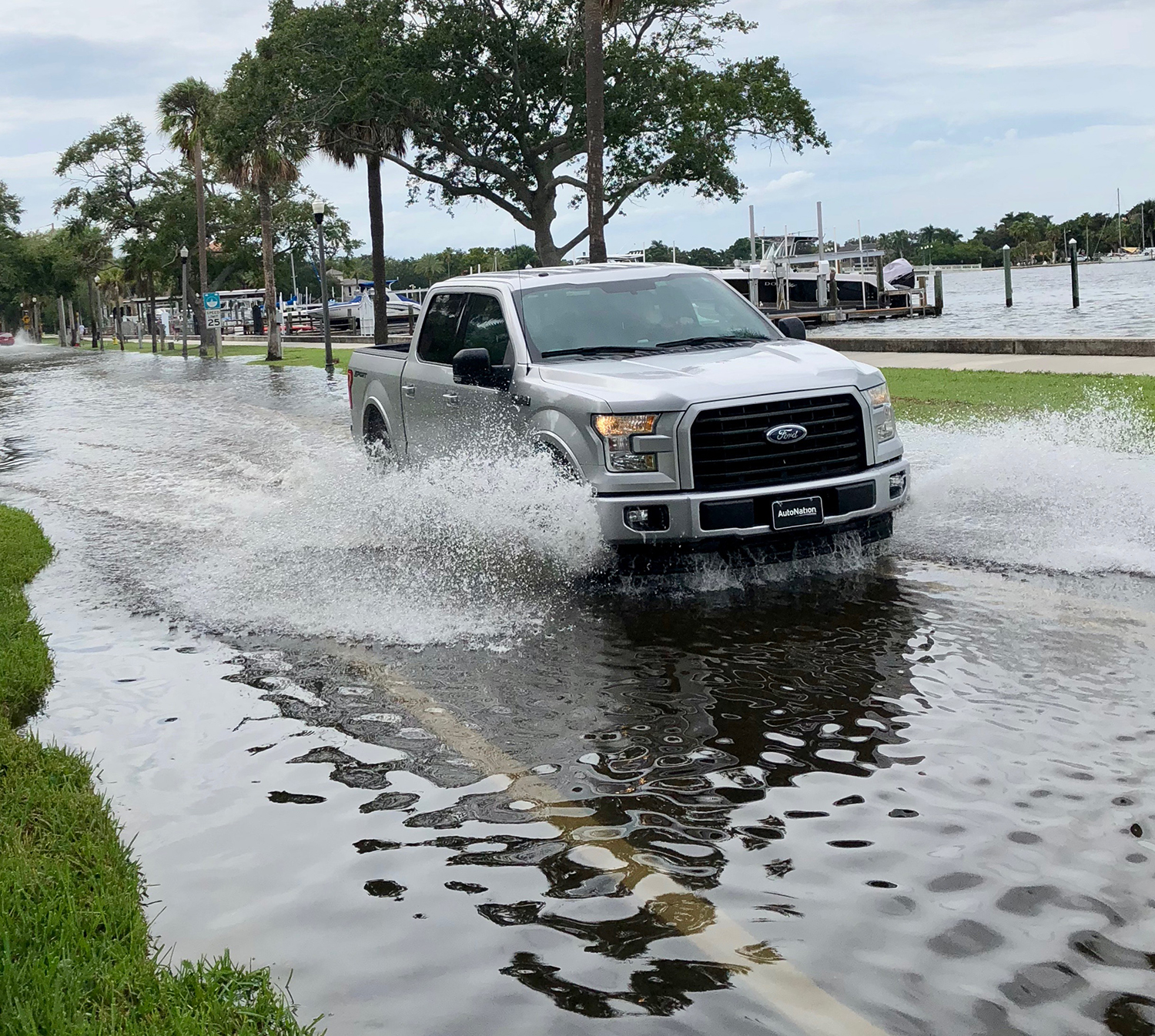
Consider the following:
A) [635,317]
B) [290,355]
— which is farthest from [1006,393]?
[290,355]

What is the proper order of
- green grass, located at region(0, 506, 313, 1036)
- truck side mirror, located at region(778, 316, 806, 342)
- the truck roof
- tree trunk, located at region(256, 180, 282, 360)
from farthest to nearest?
tree trunk, located at region(256, 180, 282, 360) < truck side mirror, located at region(778, 316, 806, 342) < the truck roof < green grass, located at region(0, 506, 313, 1036)

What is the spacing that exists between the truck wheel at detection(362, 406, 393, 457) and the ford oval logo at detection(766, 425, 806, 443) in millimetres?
4074

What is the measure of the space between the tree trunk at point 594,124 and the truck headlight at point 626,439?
15267 mm

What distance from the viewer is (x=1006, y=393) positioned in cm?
1612

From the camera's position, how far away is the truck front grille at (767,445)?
726 centimetres

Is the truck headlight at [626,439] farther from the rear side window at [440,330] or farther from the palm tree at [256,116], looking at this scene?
the palm tree at [256,116]

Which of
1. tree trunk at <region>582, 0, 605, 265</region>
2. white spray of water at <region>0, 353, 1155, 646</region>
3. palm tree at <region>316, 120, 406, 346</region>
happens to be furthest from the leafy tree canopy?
white spray of water at <region>0, 353, 1155, 646</region>

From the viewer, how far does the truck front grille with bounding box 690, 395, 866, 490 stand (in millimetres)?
7262

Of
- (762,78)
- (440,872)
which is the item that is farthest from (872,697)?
(762,78)

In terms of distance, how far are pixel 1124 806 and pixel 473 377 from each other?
17.1ft

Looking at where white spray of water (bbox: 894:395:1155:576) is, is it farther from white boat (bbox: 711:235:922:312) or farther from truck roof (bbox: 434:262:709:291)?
white boat (bbox: 711:235:922:312)

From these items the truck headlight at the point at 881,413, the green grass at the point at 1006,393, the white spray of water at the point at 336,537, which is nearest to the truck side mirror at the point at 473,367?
the white spray of water at the point at 336,537

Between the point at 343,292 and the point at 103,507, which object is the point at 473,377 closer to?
the point at 103,507

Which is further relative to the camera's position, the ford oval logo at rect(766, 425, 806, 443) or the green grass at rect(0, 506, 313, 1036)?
the ford oval logo at rect(766, 425, 806, 443)
